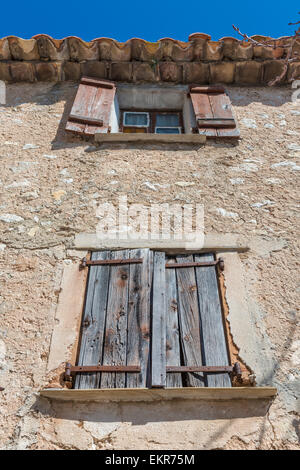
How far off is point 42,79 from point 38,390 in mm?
3659

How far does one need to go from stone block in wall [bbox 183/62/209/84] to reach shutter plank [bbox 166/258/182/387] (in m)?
2.73

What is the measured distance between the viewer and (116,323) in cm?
260

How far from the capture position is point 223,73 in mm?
4719

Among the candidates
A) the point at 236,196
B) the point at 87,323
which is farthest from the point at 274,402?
the point at 236,196

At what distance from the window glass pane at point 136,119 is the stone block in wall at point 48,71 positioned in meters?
0.91

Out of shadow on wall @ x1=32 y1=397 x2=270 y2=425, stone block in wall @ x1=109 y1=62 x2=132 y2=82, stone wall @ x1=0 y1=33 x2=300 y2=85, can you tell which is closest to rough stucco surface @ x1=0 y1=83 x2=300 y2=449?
shadow on wall @ x1=32 y1=397 x2=270 y2=425

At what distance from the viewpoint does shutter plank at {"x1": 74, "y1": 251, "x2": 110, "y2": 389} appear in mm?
2371

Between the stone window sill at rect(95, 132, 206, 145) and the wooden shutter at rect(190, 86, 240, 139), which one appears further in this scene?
the wooden shutter at rect(190, 86, 240, 139)

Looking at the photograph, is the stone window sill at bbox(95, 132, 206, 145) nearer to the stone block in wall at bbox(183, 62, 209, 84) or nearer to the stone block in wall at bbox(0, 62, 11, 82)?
the stone block in wall at bbox(183, 62, 209, 84)

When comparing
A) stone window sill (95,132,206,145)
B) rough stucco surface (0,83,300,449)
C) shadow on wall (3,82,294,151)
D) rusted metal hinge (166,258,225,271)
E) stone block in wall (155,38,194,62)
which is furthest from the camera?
stone block in wall (155,38,194,62)

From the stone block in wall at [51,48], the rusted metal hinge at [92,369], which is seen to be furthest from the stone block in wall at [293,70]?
the rusted metal hinge at [92,369]

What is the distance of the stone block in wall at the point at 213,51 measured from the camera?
15.0 feet

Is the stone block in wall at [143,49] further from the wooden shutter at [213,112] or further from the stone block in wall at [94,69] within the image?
the wooden shutter at [213,112]

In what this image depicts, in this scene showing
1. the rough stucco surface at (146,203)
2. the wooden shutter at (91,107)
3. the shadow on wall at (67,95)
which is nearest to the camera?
the rough stucco surface at (146,203)
